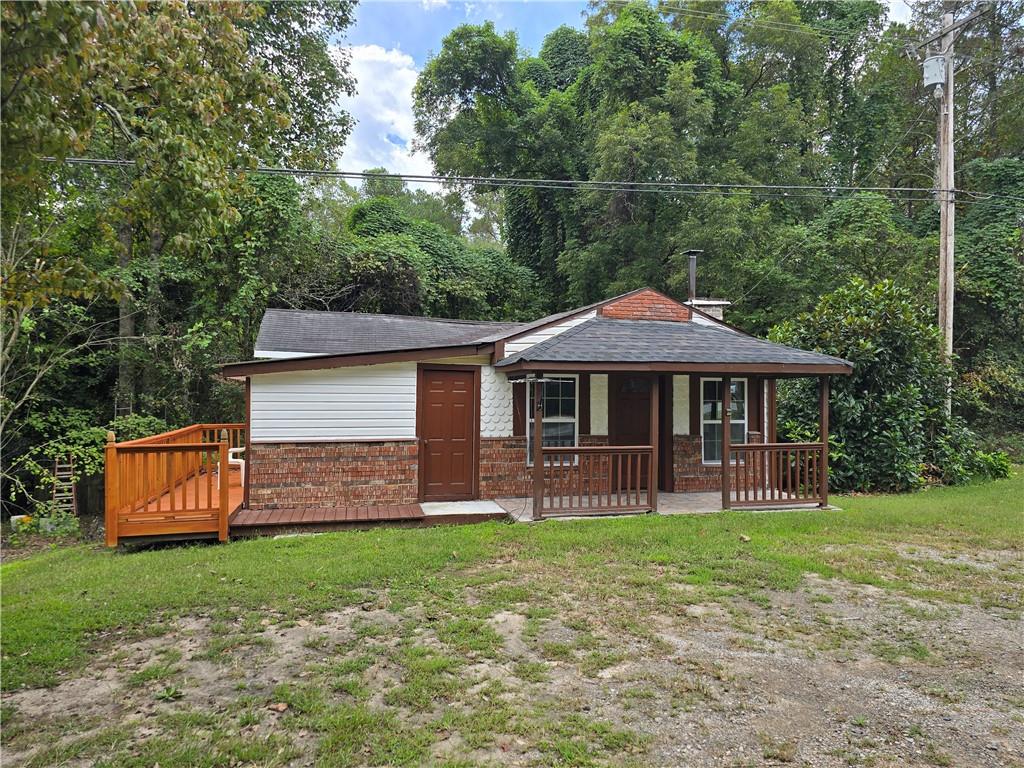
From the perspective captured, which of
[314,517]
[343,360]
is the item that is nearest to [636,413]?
[343,360]

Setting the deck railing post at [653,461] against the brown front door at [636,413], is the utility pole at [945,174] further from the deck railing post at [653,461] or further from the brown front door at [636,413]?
the deck railing post at [653,461]

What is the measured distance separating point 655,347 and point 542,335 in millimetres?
1763

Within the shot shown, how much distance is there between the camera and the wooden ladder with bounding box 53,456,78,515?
9.87 meters

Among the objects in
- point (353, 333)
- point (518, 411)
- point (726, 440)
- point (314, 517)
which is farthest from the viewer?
point (353, 333)

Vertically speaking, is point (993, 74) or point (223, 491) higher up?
point (993, 74)

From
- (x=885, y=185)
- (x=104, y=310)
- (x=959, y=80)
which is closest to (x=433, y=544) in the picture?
(x=104, y=310)

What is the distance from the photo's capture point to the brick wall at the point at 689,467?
9633mm

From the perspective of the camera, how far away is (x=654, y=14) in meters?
18.4

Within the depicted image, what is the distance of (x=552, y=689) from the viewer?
10.6 ft

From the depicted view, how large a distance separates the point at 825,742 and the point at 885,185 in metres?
24.0

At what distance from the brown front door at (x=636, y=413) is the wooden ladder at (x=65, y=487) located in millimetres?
9203

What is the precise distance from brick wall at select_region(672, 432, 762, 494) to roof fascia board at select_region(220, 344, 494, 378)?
373cm

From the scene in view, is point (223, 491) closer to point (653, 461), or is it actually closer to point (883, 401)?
point (653, 461)

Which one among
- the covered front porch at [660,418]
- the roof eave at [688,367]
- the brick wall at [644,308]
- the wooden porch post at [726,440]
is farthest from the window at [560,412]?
the wooden porch post at [726,440]
